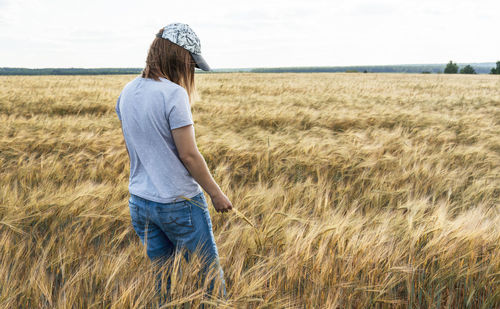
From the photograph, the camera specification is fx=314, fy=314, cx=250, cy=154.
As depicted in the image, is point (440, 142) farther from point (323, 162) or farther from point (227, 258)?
point (227, 258)

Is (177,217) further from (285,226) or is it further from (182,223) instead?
(285,226)

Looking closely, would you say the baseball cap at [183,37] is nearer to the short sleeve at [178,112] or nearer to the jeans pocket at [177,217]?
the short sleeve at [178,112]

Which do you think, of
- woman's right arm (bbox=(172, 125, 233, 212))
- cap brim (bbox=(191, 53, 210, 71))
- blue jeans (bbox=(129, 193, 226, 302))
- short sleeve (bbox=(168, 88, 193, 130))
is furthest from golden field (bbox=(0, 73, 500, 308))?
cap brim (bbox=(191, 53, 210, 71))

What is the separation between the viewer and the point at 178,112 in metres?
1.12

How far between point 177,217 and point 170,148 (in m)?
0.28

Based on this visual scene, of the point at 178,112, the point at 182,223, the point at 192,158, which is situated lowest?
the point at 182,223

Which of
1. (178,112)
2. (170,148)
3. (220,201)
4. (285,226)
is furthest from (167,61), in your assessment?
(285,226)

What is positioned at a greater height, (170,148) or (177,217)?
(170,148)

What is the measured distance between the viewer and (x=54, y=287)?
1.36m

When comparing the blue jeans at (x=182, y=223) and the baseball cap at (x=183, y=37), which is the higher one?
the baseball cap at (x=183, y=37)

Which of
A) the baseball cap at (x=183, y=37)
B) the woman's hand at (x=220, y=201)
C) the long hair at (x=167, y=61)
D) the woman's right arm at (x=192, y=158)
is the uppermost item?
the baseball cap at (x=183, y=37)

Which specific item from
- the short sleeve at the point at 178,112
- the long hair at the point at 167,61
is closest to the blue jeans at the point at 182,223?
the short sleeve at the point at 178,112

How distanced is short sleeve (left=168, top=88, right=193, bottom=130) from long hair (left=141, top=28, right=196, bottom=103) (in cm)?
12

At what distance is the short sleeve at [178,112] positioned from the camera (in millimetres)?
1117
